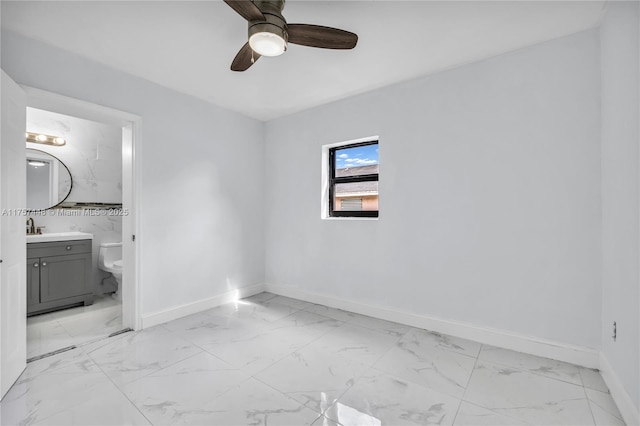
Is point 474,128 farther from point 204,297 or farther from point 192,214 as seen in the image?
point 204,297

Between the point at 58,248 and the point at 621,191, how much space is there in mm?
5067

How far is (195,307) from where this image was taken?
3.26 metres

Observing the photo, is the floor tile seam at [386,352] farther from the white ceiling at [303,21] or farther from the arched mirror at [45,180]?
the arched mirror at [45,180]

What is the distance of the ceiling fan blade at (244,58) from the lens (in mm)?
1905

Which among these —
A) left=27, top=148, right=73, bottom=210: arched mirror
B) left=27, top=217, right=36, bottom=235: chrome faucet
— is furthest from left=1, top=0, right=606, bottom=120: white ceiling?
left=27, top=217, right=36, bottom=235: chrome faucet

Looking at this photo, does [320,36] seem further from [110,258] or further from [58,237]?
[110,258]

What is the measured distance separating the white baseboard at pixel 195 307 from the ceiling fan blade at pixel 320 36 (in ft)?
9.15

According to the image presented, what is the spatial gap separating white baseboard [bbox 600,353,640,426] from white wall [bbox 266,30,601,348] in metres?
0.21

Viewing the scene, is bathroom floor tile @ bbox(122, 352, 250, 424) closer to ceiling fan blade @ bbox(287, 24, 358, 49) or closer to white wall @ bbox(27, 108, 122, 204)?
ceiling fan blade @ bbox(287, 24, 358, 49)

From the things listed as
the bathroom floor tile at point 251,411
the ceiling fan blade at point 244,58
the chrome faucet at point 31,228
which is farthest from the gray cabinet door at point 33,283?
the ceiling fan blade at point 244,58

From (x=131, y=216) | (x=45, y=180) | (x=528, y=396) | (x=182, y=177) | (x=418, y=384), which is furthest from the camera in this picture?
(x=45, y=180)

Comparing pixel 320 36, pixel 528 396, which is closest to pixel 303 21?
pixel 320 36

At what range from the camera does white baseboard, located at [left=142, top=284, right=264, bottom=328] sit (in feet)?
9.43

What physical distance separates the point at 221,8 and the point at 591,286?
3187mm
